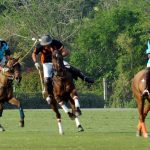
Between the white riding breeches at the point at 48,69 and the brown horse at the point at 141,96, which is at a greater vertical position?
the white riding breeches at the point at 48,69

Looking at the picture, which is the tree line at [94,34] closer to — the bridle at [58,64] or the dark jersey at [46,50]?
the dark jersey at [46,50]

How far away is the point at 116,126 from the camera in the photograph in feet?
90.8

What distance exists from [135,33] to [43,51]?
3714 centimetres

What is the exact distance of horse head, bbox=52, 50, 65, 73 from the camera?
75.6 ft

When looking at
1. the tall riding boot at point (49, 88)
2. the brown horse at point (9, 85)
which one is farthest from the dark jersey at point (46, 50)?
the brown horse at point (9, 85)

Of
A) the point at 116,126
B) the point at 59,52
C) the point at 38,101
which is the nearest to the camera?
the point at 59,52

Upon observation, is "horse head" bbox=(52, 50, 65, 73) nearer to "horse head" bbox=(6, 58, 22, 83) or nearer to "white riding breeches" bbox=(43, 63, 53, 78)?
"white riding breeches" bbox=(43, 63, 53, 78)

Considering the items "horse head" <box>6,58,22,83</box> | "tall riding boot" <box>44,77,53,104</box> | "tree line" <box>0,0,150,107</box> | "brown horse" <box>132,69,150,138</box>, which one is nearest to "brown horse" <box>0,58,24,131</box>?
"horse head" <box>6,58,22,83</box>

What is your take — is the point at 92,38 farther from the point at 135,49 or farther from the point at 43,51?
the point at 43,51

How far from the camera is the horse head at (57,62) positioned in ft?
75.6

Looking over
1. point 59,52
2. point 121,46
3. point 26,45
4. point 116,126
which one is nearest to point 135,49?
point 121,46

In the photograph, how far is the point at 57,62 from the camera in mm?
23062

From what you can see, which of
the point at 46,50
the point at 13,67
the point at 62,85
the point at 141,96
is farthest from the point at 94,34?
the point at 141,96

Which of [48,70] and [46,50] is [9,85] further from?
[46,50]
